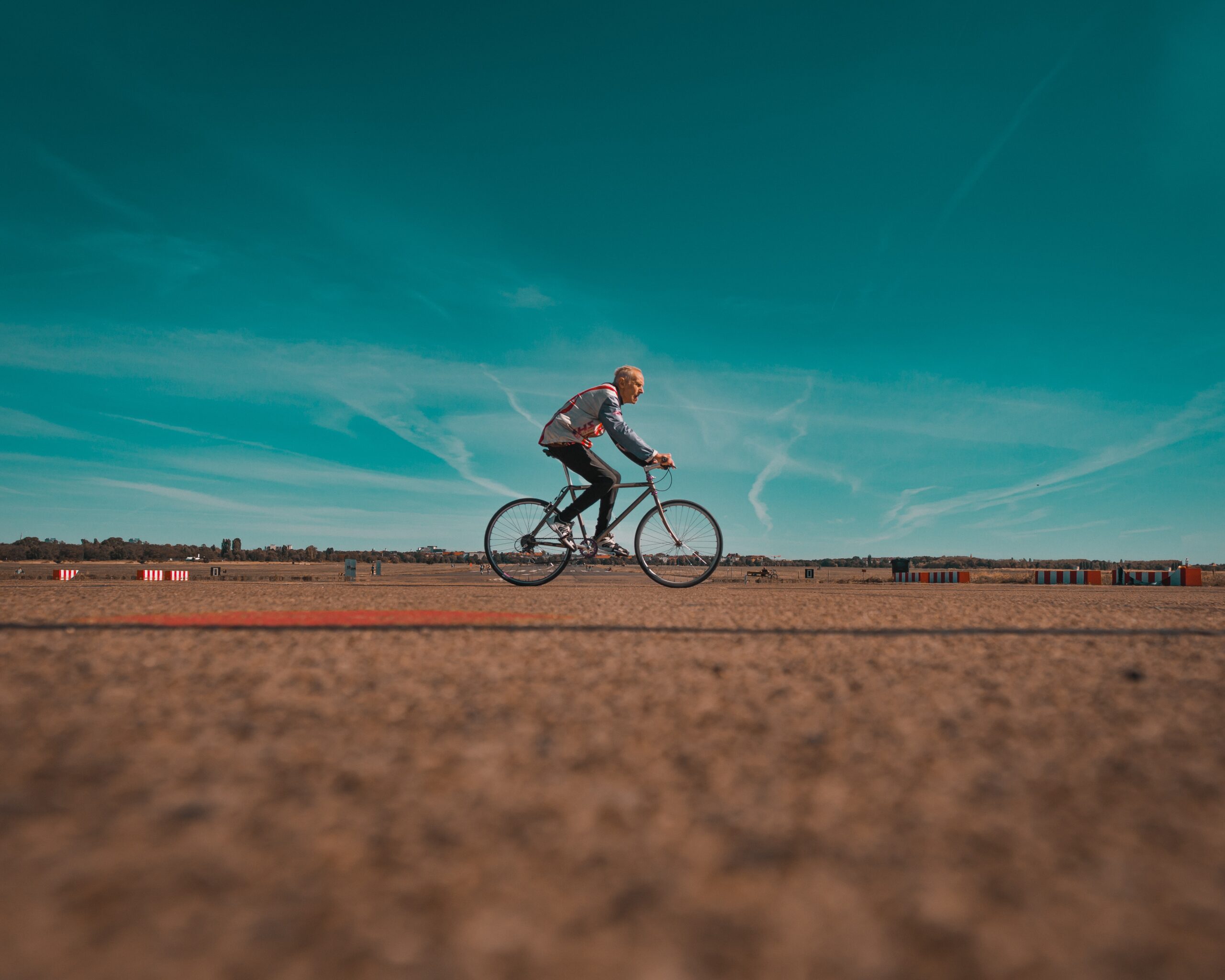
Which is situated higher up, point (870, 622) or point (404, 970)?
point (870, 622)

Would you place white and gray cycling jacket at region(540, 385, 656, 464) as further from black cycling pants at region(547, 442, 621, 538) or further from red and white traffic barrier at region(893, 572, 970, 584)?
red and white traffic barrier at region(893, 572, 970, 584)

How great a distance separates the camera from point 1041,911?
993 millimetres

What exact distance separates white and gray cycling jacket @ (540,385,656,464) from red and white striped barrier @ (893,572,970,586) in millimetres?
21204

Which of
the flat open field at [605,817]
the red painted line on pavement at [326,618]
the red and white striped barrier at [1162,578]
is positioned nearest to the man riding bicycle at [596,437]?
the red painted line on pavement at [326,618]

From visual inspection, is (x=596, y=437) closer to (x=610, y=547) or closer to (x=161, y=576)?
(x=610, y=547)

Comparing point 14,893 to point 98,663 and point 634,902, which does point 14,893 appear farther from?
point 98,663

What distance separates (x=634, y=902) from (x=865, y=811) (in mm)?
544

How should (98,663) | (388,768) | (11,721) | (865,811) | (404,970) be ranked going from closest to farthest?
(404,970) < (865,811) < (388,768) < (11,721) < (98,663)

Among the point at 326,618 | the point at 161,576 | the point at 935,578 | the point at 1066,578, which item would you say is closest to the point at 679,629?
the point at 326,618

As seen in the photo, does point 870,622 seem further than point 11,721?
Yes

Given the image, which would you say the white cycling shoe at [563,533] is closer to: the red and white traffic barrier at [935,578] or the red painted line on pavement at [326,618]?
the red painted line on pavement at [326,618]

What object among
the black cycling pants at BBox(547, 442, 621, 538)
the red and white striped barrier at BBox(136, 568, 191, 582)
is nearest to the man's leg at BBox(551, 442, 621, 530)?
the black cycling pants at BBox(547, 442, 621, 538)

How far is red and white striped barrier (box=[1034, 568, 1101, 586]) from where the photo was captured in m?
23.9

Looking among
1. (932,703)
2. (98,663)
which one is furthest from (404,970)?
(98,663)
